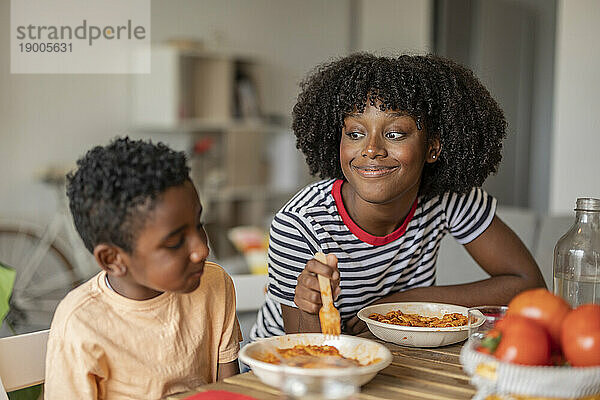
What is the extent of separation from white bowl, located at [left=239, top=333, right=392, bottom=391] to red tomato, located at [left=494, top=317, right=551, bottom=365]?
6.9 inches

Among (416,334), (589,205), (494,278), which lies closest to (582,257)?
(589,205)

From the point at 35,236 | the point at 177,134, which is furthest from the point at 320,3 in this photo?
the point at 35,236

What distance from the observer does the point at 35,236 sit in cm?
423

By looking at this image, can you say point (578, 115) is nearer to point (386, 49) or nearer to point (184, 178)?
point (386, 49)

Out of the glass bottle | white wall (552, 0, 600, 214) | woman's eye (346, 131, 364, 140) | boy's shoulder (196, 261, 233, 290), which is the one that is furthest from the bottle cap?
white wall (552, 0, 600, 214)

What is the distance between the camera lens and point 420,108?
142 centimetres

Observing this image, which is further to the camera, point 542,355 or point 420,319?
point 420,319

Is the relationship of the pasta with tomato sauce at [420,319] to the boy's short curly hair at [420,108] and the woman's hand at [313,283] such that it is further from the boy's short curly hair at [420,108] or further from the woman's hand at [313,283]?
the boy's short curly hair at [420,108]

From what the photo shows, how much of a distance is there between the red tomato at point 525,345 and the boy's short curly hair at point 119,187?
19.5 inches

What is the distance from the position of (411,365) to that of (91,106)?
12.4 feet

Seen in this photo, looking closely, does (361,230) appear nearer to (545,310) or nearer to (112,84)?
(545,310)

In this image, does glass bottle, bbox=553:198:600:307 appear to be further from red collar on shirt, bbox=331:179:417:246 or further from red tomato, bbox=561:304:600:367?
red tomato, bbox=561:304:600:367

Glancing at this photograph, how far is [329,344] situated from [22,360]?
0.47 meters

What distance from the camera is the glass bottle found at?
130 centimetres
